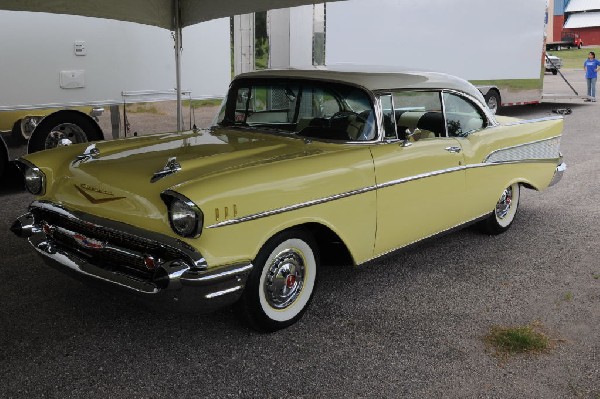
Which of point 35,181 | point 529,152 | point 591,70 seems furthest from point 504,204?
point 591,70

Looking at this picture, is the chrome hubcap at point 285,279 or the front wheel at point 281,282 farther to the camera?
the chrome hubcap at point 285,279

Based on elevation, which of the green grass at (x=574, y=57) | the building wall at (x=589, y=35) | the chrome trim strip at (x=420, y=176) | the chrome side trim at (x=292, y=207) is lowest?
the chrome side trim at (x=292, y=207)

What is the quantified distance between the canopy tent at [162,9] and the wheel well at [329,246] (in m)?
3.47

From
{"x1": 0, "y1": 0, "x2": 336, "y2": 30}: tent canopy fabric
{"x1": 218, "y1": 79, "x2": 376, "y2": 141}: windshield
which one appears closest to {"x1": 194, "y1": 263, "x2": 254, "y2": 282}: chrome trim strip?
{"x1": 218, "y1": 79, "x2": 376, "y2": 141}: windshield

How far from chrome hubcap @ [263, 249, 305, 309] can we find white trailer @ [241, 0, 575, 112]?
176 inches

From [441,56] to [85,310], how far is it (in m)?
9.84

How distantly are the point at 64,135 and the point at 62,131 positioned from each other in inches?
2.0

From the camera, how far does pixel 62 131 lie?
695cm

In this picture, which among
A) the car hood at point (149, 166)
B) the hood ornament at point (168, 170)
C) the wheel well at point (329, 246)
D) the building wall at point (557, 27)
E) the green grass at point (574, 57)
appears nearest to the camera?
the car hood at point (149, 166)

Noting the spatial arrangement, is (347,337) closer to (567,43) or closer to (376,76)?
(376,76)

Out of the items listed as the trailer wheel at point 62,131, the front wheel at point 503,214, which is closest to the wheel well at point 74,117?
the trailer wheel at point 62,131

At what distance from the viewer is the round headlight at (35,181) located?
3.66 m

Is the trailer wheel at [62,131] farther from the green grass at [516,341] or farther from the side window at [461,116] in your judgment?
the green grass at [516,341]

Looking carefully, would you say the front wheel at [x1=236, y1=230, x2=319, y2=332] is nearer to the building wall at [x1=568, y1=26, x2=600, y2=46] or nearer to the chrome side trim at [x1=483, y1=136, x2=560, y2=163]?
the chrome side trim at [x1=483, y1=136, x2=560, y2=163]
